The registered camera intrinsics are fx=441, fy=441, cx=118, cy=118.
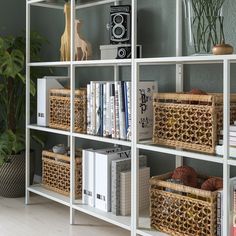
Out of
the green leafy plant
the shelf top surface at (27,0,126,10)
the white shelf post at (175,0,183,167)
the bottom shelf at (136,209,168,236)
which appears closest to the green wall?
the green leafy plant

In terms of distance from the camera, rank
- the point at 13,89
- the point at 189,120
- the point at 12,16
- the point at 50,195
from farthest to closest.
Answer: the point at 12,16
the point at 13,89
the point at 50,195
the point at 189,120

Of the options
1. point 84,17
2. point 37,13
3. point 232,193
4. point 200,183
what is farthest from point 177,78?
point 37,13

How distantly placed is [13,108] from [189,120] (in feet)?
5.78

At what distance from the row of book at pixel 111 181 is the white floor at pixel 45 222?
0.17 m

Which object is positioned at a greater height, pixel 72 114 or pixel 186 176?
pixel 72 114

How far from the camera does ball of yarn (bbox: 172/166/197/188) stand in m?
2.20

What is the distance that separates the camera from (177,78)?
2.51 meters

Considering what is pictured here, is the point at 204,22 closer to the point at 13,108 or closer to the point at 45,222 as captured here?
the point at 45,222

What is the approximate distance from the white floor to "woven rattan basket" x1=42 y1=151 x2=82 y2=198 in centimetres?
16

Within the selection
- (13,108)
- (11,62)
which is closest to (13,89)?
(13,108)

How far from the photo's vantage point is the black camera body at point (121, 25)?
2553mm

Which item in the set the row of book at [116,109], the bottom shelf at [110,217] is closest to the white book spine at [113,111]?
the row of book at [116,109]

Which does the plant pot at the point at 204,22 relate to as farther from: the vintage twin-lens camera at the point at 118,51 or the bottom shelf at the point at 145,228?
the bottom shelf at the point at 145,228

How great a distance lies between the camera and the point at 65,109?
9.26 feet
